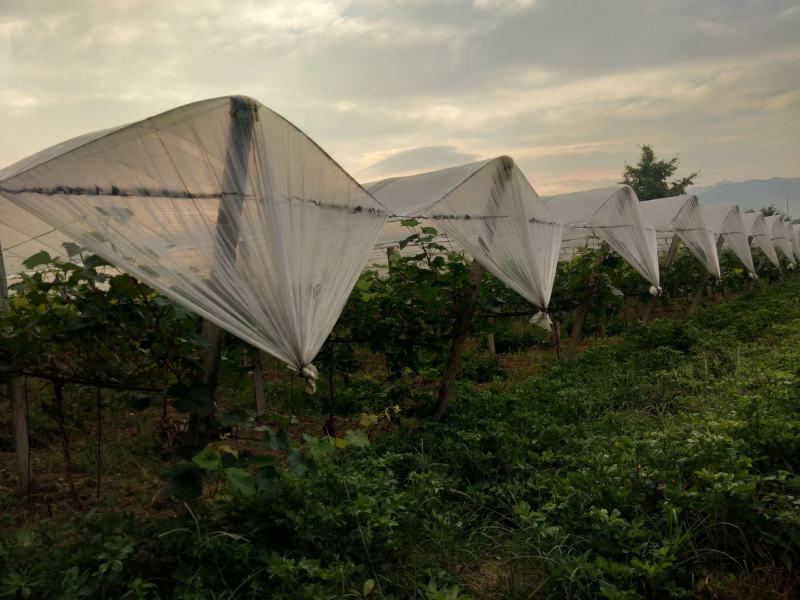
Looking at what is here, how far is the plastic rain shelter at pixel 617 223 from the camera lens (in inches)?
304

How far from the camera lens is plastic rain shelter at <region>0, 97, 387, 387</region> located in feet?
7.91

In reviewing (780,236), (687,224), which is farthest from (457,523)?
(780,236)

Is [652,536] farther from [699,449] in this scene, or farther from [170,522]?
[170,522]

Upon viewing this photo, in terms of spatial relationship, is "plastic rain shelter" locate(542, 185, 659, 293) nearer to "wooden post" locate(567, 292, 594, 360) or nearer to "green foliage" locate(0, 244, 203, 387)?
"wooden post" locate(567, 292, 594, 360)

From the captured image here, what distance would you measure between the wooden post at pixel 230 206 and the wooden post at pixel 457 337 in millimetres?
2216

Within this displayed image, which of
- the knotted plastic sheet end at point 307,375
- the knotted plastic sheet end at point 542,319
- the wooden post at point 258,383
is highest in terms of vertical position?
the knotted plastic sheet end at point 307,375

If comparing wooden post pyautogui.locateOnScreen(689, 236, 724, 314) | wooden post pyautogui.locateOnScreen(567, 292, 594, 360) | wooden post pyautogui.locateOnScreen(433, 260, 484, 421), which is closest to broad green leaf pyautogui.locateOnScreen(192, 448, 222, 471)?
wooden post pyautogui.locateOnScreen(433, 260, 484, 421)

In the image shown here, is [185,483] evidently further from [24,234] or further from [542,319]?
[542,319]

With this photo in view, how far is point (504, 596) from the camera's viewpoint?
2438 millimetres

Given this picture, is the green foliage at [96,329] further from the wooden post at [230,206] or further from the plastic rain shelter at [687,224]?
the plastic rain shelter at [687,224]

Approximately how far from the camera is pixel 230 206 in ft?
8.59

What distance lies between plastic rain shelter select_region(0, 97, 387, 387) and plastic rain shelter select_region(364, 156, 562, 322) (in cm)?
154

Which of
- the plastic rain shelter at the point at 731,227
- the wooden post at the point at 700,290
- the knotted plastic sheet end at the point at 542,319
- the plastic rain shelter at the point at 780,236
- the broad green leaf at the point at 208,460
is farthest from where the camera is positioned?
the plastic rain shelter at the point at 780,236

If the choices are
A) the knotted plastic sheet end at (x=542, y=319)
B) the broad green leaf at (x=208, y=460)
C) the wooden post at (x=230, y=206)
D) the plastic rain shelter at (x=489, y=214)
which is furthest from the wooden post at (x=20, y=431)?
the knotted plastic sheet end at (x=542, y=319)
